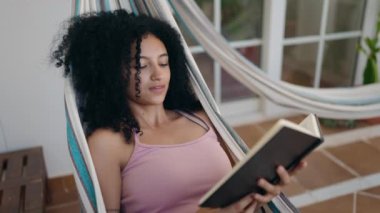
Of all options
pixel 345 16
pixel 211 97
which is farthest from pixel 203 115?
pixel 345 16

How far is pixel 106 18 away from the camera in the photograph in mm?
1081

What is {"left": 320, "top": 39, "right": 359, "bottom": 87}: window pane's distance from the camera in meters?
2.89

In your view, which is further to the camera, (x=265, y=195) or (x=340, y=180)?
(x=340, y=180)

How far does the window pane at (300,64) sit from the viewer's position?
9.00 ft

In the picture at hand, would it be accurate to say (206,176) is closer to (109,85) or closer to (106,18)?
(109,85)

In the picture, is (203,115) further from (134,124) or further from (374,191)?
(374,191)

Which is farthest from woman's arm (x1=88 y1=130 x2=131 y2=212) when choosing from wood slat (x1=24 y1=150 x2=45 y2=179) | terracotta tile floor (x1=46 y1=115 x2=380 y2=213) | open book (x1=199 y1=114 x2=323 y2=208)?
terracotta tile floor (x1=46 y1=115 x2=380 y2=213)

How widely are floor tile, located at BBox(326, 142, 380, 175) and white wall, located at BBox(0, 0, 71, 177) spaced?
62.2 inches

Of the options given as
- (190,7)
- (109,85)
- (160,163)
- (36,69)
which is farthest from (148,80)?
(36,69)

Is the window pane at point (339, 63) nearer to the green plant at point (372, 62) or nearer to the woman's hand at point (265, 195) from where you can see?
the green plant at point (372, 62)

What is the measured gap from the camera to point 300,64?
284 centimetres

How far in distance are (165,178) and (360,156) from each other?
67.1 inches

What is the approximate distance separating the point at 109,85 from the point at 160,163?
0.25 meters

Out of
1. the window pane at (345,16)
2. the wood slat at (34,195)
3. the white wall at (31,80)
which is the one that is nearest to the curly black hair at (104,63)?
the wood slat at (34,195)
